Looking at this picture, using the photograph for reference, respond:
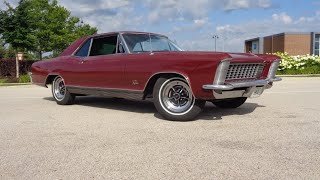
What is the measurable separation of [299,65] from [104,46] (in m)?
19.6

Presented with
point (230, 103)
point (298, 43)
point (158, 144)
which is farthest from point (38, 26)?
point (298, 43)

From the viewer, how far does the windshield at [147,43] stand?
7.74 metres

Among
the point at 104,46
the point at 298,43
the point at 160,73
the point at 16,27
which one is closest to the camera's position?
the point at 160,73

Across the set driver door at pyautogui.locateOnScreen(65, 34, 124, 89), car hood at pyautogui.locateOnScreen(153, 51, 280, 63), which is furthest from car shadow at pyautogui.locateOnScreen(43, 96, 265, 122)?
car hood at pyautogui.locateOnScreen(153, 51, 280, 63)

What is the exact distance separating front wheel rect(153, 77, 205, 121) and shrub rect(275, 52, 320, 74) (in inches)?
769

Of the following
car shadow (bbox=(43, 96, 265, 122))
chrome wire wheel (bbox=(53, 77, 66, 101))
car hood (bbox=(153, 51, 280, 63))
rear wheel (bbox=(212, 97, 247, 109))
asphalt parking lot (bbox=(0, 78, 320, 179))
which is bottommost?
asphalt parking lot (bbox=(0, 78, 320, 179))

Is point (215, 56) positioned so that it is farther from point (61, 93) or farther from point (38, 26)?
point (38, 26)

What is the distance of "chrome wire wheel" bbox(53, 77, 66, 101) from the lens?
9.27 m

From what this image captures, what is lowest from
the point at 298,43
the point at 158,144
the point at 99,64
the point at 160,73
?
the point at 158,144

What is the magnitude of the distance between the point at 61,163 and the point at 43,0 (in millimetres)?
31596

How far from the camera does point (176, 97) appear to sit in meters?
6.86

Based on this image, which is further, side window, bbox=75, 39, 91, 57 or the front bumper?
side window, bbox=75, 39, 91, 57

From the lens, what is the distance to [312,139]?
212 inches

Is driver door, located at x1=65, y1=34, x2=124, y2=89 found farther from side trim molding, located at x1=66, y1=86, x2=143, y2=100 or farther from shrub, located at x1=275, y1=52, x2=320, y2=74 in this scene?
shrub, located at x1=275, y1=52, x2=320, y2=74
